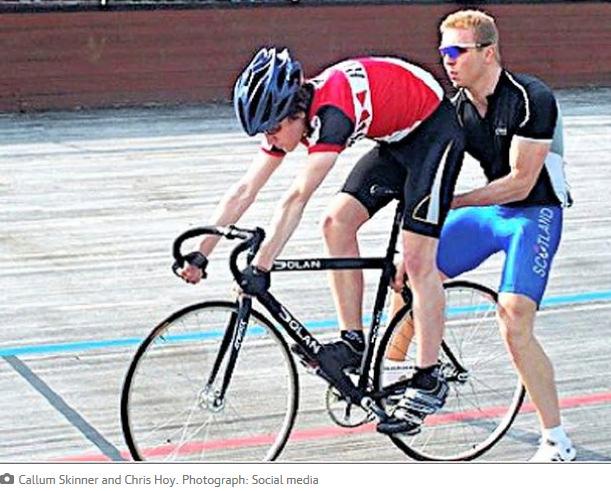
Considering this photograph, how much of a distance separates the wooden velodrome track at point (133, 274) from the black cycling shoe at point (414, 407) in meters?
0.38

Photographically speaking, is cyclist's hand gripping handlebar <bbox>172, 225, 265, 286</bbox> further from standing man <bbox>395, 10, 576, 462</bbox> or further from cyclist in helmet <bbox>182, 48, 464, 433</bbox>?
standing man <bbox>395, 10, 576, 462</bbox>

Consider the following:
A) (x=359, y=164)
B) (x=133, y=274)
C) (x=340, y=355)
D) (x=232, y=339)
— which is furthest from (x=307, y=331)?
(x=133, y=274)

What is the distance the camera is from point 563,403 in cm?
683

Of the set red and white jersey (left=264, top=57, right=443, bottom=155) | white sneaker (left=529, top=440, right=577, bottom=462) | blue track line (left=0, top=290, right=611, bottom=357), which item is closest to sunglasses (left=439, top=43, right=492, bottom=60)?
red and white jersey (left=264, top=57, right=443, bottom=155)

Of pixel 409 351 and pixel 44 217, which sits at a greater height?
pixel 409 351

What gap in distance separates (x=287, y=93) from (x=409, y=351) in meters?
1.49

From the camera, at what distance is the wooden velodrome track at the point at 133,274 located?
6434 mm

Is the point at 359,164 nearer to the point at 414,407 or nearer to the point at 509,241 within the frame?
the point at 509,241

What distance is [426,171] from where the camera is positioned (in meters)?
5.64

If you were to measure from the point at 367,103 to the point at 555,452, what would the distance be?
1.76 meters

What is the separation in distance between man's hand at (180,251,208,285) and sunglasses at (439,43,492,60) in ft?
4.43
